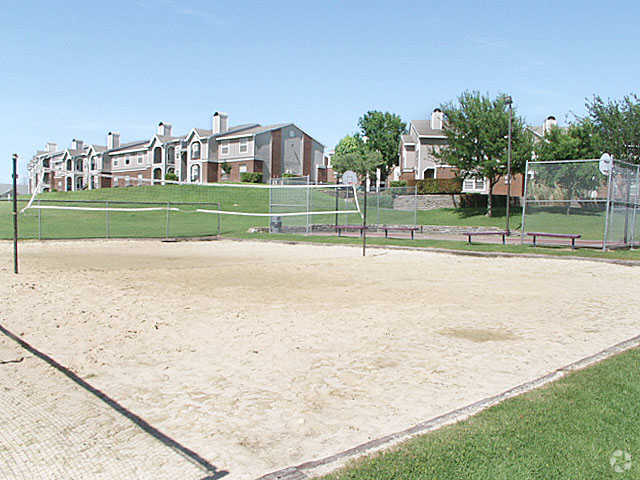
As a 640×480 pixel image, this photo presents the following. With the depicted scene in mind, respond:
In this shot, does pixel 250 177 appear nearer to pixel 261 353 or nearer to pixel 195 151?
pixel 195 151

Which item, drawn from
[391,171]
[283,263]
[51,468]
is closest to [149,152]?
[391,171]

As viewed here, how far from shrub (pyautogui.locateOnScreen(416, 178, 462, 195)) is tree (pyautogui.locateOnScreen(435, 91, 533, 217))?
4639mm

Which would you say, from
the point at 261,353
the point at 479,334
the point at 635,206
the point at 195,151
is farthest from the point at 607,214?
the point at 195,151

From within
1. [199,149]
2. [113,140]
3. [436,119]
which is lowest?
[199,149]

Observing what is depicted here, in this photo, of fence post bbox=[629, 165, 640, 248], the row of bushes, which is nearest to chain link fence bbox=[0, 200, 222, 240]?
fence post bbox=[629, 165, 640, 248]

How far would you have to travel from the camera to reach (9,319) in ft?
22.6

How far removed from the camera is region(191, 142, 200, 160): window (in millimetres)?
63375

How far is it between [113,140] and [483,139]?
61597 millimetres

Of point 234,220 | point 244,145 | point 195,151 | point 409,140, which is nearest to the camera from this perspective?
point 234,220

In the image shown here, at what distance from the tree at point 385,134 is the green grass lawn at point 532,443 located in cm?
7204

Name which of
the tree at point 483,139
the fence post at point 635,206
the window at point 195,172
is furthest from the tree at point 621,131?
the window at point 195,172

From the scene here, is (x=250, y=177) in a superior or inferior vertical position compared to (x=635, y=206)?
superior

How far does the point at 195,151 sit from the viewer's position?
63.6 m

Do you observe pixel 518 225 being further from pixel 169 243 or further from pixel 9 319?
pixel 9 319
